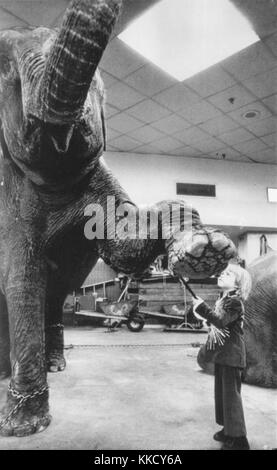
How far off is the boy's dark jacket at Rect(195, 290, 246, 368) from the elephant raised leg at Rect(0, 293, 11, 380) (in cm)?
95

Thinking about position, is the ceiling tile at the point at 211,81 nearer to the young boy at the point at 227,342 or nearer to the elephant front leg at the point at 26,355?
the young boy at the point at 227,342

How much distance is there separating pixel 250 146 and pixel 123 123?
2.49 m

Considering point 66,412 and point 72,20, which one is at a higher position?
point 72,20

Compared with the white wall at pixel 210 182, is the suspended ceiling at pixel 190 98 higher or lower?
higher

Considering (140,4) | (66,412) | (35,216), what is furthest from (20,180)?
(140,4)

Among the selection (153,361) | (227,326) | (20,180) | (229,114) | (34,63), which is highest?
(229,114)

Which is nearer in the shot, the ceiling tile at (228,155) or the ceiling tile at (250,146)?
the ceiling tile at (250,146)

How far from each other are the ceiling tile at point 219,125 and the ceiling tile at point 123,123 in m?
1.06

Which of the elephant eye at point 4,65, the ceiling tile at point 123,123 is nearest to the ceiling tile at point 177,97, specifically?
the ceiling tile at point 123,123

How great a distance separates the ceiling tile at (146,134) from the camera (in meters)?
5.96

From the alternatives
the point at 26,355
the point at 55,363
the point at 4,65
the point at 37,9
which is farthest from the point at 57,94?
the point at 37,9

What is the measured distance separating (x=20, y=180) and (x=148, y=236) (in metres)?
0.59

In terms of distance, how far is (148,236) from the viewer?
1.26 metres
